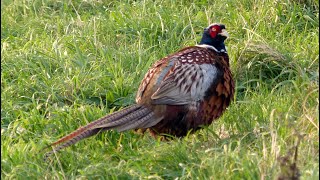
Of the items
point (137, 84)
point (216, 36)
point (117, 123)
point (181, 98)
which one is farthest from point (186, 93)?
point (137, 84)

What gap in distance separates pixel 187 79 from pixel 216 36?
1.69 feet

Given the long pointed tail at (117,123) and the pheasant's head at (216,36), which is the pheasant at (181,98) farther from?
the pheasant's head at (216,36)

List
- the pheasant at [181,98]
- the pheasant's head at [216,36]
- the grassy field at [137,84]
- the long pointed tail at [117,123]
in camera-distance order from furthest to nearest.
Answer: the pheasant's head at [216,36] < the pheasant at [181,98] < the long pointed tail at [117,123] < the grassy field at [137,84]

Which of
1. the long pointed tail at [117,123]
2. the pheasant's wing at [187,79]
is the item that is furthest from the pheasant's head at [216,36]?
the long pointed tail at [117,123]

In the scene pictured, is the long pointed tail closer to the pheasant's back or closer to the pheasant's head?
the pheasant's back

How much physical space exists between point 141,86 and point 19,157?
0.98 metres

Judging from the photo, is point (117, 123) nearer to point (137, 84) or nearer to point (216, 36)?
point (137, 84)

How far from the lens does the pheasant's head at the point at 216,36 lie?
5562 mm

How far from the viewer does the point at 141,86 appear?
17.4 ft

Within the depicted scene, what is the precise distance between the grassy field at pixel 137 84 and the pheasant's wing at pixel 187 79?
0.23m

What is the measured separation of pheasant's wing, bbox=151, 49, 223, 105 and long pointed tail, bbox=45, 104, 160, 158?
104 mm

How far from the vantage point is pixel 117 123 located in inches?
194

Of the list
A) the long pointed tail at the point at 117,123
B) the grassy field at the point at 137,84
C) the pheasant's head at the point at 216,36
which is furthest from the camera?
the pheasant's head at the point at 216,36

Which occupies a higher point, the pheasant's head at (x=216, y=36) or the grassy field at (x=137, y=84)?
the pheasant's head at (x=216, y=36)
